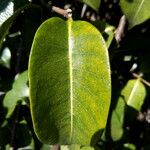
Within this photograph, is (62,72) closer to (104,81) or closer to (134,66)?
(104,81)

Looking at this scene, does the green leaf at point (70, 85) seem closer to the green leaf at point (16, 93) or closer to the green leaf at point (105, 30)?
the green leaf at point (105, 30)

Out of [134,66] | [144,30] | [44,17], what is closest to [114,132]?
[134,66]

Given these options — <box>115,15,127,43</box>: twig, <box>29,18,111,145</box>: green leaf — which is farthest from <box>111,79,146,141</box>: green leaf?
<box>29,18,111,145</box>: green leaf

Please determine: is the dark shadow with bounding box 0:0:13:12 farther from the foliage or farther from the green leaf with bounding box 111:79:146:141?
the green leaf with bounding box 111:79:146:141

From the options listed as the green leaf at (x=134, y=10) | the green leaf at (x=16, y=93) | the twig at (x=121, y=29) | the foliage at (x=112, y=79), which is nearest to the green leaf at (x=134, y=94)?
the foliage at (x=112, y=79)

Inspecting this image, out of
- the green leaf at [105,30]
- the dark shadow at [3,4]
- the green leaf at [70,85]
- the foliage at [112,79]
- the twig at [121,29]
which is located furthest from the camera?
the foliage at [112,79]

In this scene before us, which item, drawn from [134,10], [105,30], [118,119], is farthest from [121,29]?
[118,119]
